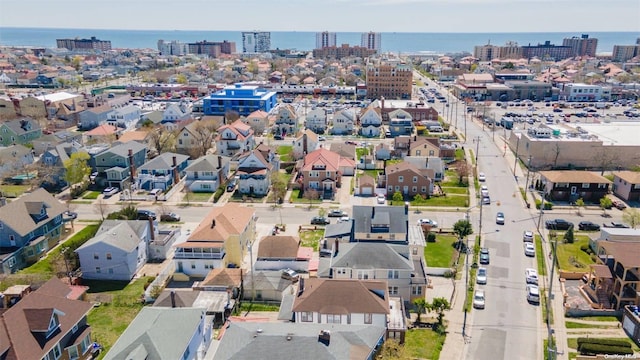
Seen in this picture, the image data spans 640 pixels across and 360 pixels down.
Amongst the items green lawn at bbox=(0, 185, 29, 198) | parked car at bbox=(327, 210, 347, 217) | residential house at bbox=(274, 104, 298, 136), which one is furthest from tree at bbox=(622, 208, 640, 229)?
green lawn at bbox=(0, 185, 29, 198)

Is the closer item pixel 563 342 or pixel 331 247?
pixel 563 342

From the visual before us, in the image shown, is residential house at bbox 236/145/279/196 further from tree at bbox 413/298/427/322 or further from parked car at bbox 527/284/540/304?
parked car at bbox 527/284/540/304

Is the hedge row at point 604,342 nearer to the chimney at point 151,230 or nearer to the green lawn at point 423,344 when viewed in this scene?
the green lawn at point 423,344

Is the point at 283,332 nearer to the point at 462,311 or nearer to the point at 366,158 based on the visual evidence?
the point at 462,311

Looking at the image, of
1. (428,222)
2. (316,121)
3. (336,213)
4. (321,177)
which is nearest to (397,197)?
(428,222)

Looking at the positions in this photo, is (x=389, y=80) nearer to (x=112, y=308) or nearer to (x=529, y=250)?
(x=529, y=250)

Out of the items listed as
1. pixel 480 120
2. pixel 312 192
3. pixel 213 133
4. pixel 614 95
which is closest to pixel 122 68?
pixel 213 133
